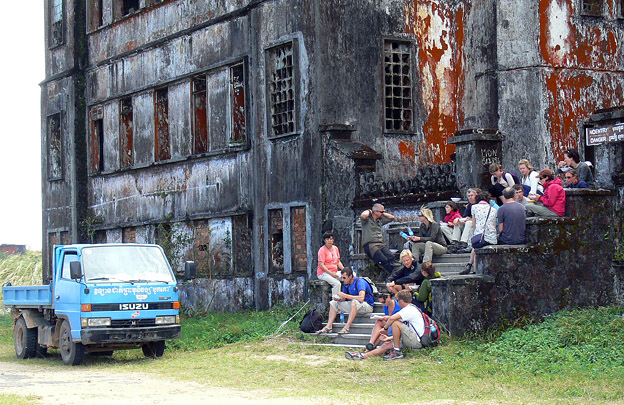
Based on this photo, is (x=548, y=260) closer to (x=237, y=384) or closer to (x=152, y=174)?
(x=237, y=384)

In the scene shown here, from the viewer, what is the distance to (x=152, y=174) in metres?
30.4

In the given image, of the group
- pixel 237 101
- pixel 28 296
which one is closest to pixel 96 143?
pixel 237 101

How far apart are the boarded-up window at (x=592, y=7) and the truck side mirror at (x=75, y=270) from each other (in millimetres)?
13584

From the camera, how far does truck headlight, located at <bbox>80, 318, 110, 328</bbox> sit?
684 inches

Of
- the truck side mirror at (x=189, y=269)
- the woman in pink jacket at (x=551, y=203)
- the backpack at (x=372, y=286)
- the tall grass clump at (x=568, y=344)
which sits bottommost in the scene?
the tall grass clump at (x=568, y=344)

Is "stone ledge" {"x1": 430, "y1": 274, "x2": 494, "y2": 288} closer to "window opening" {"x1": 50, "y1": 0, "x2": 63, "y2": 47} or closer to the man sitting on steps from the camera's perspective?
the man sitting on steps

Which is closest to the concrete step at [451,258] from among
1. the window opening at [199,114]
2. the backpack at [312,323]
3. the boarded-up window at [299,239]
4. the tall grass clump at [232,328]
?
the backpack at [312,323]

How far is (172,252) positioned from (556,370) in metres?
16.7

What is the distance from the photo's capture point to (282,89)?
81.3 feet

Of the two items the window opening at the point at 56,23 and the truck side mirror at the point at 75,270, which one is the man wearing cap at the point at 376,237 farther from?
the window opening at the point at 56,23

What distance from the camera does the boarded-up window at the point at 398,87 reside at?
24.4 meters

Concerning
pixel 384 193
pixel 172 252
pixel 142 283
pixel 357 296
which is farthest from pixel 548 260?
pixel 172 252

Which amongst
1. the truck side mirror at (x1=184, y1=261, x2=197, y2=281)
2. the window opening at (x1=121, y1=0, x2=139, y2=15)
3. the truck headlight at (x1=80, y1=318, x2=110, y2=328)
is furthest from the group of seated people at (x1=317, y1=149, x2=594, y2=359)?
the window opening at (x1=121, y1=0, x2=139, y2=15)

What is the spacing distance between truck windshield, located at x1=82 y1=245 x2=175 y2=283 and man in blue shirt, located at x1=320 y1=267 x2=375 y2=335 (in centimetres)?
300
